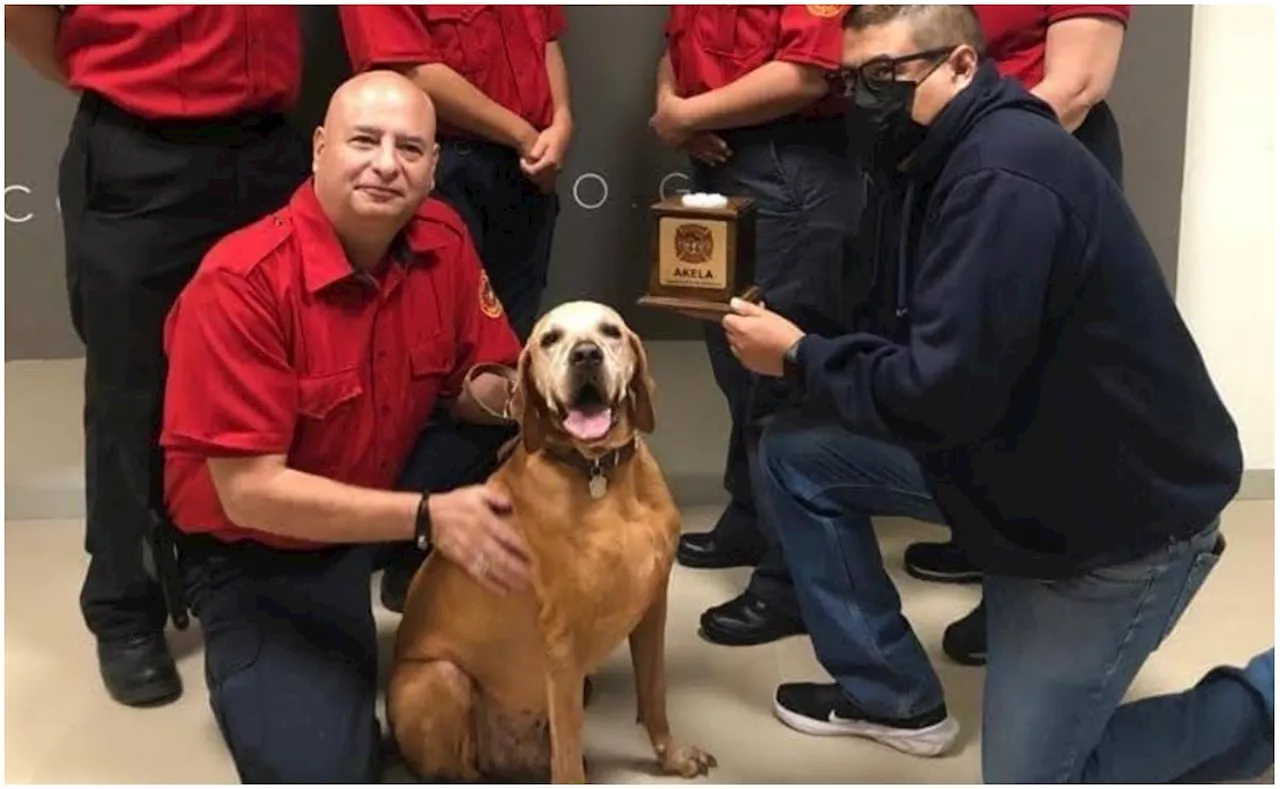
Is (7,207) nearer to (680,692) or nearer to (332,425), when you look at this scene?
(332,425)

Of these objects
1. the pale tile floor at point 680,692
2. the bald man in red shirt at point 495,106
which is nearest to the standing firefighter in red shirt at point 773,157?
the pale tile floor at point 680,692

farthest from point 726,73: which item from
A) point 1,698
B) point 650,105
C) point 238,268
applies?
point 1,698

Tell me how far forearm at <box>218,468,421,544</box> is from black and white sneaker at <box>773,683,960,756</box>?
0.75 metres

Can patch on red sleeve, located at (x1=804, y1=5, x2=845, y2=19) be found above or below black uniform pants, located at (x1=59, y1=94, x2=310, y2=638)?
above

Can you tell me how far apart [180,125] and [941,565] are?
65.0 inches

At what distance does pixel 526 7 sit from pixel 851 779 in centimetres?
147

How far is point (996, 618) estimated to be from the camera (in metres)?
2.12

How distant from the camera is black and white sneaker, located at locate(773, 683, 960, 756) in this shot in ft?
7.91

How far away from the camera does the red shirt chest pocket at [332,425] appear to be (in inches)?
86.6

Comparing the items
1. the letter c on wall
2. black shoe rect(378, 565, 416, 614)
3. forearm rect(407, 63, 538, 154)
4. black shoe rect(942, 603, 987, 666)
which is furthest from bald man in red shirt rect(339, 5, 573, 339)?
the letter c on wall

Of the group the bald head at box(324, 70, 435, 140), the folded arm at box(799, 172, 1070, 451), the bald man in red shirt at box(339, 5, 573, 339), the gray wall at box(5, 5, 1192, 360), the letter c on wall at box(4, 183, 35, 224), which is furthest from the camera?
the letter c on wall at box(4, 183, 35, 224)

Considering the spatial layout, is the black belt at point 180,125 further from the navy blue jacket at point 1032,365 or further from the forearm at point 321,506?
the navy blue jacket at point 1032,365

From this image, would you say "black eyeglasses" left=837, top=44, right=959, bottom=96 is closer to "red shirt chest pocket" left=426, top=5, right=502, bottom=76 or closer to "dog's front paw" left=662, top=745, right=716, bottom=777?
"red shirt chest pocket" left=426, top=5, right=502, bottom=76

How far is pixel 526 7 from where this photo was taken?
2.81m
